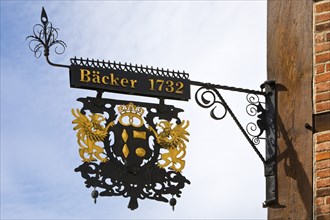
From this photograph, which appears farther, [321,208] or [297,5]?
[297,5]

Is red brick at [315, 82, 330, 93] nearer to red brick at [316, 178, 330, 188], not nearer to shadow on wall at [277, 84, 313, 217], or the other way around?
shadow on wall at [277, 84, 313, 217]

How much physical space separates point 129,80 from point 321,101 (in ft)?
4.87

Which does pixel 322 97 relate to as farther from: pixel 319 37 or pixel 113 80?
pixel 113 80

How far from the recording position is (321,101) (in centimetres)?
998

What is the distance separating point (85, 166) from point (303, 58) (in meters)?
1.93

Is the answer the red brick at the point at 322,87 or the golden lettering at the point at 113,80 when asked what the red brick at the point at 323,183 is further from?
the golden lettering at the point at 113,80

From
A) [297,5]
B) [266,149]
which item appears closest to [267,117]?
[266,149]

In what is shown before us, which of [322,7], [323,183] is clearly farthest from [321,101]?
[322,7]

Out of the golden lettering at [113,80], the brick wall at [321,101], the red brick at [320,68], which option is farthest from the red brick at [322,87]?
the golden lettering at [113,80]

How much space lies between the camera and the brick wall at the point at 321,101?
384 inches

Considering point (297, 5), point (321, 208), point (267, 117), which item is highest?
point (297, 5)

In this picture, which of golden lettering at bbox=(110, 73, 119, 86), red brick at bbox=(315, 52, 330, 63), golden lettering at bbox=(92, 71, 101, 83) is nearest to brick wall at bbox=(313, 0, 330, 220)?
red brick at bbox=(315, 52, 330, 63)

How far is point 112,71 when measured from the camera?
393 inches

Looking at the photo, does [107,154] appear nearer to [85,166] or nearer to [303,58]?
[85,166]
